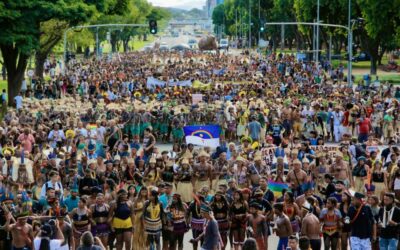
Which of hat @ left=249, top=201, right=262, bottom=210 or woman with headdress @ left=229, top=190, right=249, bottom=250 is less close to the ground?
hat @ left=249, top=201, right=262, bottom=210

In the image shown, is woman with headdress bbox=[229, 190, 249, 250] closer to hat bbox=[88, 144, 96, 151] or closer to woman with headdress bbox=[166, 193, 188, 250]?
woman with headdress bbox=[166, 193, 188, 250]

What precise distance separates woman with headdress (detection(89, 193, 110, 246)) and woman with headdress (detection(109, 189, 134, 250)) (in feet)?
0.33

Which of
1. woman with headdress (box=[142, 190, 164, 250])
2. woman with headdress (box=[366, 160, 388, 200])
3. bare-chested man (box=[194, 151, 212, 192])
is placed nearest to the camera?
woman with headdress (box=[142, 190, 164, 250])

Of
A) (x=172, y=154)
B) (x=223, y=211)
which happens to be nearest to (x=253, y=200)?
(x=223, y=211)

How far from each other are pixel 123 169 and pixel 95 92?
25798mm

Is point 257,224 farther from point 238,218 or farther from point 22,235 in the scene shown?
point 22,235

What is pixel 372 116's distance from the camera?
105 ft

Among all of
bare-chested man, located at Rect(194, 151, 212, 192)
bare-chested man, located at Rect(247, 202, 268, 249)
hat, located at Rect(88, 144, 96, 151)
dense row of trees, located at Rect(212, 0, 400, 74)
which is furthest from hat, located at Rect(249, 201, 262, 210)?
dense row of trees, located at Rect(212, 0, 400, 74)

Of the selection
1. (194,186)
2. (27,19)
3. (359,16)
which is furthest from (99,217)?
(359,16)

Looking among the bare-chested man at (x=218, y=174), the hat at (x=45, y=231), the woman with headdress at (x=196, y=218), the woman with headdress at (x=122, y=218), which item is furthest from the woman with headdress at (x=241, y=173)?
the hat at (x=45, y=231)

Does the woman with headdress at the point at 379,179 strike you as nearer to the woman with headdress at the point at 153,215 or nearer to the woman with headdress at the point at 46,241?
the woman with headdress at the point at 153,215

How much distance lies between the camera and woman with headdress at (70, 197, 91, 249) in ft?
49.0

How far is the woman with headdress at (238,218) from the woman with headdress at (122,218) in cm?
163

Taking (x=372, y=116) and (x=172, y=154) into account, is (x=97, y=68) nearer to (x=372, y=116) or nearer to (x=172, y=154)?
(x=372, y=116)
